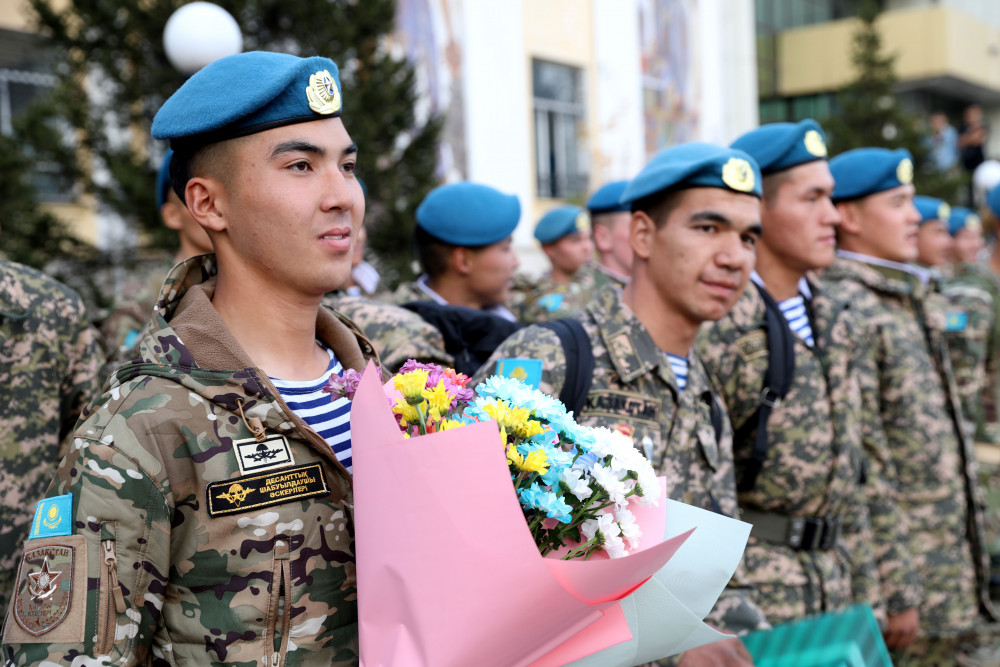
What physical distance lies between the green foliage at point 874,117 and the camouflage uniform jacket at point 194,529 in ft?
70.5

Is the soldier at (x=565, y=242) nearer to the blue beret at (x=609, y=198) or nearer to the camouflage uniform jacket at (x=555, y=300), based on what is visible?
the camouflage uniform jacket at (x=555, y=300)

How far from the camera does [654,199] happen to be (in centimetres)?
313

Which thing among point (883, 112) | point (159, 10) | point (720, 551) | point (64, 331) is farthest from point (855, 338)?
point (883, 112)

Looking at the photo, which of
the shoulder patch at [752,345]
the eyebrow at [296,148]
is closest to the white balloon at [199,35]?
the shoulder patch at [752,345]

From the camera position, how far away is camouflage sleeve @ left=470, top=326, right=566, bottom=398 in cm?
269

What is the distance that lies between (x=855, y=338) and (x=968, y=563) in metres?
1.85

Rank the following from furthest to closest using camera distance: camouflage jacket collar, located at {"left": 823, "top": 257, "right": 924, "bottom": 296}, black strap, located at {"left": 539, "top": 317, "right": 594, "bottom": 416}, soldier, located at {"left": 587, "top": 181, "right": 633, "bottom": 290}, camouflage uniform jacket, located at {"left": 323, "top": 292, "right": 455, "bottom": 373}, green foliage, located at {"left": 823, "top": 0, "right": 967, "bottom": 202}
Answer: green foliage, located at {"left": 823, "top": 0, "right": 967, "bottom": 202}
soldier, located at {"left": 587, "top": 181, "right": 633, "bottom": 290}
camouflage jacket collar, located at {"left": 823, "top": 257, "right": 924, "bottom": 296}
camouflage uniform jacket, located at {"left": 323, "top": 292, "right": 455, "bottom": 373}
black strap, located at {"left": 539, "top": 317, "right": 594, "bottom": 416}

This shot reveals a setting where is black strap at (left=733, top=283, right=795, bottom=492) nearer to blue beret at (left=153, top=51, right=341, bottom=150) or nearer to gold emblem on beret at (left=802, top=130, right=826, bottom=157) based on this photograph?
gold emblem on beret at (left=802, top=130, right=826, bottom=157)

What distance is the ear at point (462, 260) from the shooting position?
449 cm

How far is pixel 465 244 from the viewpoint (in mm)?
4441

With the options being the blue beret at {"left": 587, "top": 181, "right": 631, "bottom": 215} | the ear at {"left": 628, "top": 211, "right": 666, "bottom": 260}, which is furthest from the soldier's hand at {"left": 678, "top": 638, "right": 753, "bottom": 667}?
the blue beret at {"left": 587, "top": 181, "right": 631, "bottom": 215}

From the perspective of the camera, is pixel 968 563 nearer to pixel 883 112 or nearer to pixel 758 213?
pixel 758 213

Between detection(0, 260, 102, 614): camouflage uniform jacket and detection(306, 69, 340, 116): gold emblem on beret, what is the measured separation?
1514mm

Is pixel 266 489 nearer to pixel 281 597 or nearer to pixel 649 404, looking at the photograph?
pixel 281 597
